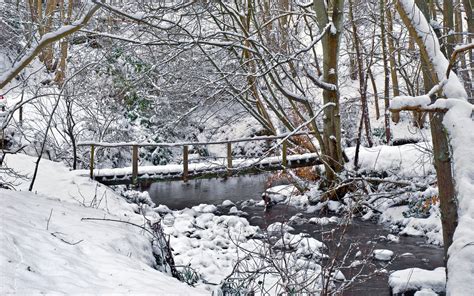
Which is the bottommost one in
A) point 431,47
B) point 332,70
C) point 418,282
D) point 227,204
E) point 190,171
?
point 418,282

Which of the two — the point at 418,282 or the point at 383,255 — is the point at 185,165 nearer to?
the point at 383,255

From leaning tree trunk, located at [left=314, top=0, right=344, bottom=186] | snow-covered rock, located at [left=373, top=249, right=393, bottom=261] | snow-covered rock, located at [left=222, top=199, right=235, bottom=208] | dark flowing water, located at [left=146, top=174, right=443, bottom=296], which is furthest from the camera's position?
snow-covered rock, located at [left=222, top=199, right=235, bottom=208]

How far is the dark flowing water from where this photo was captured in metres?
6.26

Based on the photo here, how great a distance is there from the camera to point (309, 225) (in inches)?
366

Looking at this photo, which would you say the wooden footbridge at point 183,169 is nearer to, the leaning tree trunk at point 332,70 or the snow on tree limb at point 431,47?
the leaning tree trunk at point 332,70

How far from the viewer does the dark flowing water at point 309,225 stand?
626 centimetres

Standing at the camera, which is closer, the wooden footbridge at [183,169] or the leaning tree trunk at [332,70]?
the leaning tree trunk at [332,70]

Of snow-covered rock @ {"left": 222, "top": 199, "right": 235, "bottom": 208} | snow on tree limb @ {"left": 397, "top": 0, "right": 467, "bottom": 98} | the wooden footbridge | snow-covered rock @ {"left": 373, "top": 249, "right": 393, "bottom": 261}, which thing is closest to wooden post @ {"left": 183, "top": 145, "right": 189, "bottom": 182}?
the wooden footbridge

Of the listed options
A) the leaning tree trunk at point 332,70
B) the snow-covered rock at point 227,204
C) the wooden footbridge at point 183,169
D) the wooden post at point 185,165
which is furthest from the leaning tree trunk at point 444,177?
the wooden post at point 185,165

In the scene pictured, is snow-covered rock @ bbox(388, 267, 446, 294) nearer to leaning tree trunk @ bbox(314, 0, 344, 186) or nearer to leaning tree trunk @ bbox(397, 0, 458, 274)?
leaning tree trunk @ bbox(397, 0, 458, 274)

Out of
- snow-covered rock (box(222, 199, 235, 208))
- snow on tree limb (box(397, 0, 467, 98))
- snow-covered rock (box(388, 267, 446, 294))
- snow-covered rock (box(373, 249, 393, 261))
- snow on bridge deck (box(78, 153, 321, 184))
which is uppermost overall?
snow on tree limb (box(397, 0, 467, 98))

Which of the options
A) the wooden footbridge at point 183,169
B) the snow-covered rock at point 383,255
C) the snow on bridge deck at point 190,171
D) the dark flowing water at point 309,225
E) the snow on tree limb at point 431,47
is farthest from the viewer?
the snow on bridge deck at point 190,171

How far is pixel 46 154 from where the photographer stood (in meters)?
12.3

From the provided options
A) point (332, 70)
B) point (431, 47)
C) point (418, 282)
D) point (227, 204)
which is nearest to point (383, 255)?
point (418, 282)
